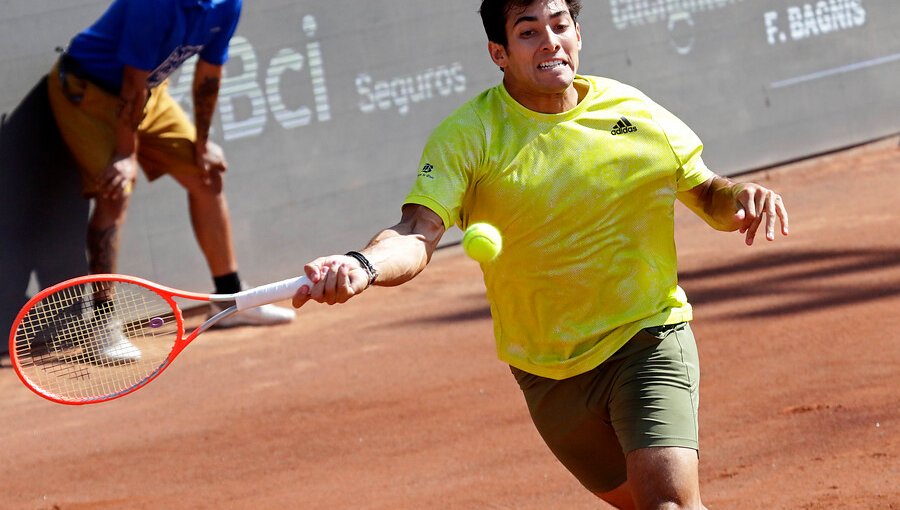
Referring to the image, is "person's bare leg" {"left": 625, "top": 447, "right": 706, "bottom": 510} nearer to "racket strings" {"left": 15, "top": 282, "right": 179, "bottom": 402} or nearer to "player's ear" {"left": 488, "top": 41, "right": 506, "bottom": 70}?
"player's ear" {"left": 488, "top": 41, "right": 506, "bottom": 70}

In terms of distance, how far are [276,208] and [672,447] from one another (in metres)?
6.12

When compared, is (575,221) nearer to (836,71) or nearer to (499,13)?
(499,13)

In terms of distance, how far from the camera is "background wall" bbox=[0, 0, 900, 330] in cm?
833

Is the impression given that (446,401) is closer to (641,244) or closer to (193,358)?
(193,358)

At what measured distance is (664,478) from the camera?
10.6 ft

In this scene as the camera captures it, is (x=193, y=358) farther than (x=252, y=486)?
Yes

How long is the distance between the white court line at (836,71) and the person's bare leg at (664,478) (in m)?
8.29

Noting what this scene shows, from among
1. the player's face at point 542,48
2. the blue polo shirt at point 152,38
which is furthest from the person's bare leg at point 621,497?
the blue polo shirt at point 152,38

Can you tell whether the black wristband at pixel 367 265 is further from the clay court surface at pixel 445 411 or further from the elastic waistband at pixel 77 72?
the elastic waistband at pixel 77 72

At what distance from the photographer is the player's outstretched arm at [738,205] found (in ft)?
11.5

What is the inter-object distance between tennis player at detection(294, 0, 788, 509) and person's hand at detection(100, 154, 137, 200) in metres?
4.38

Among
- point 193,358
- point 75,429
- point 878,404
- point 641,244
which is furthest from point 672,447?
point 193,358

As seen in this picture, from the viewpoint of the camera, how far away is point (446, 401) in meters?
6.34

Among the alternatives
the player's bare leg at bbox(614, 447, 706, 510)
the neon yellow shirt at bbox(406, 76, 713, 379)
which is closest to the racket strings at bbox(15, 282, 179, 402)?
the neon yellow shirt at bbox(406, 76, 713, 379)
